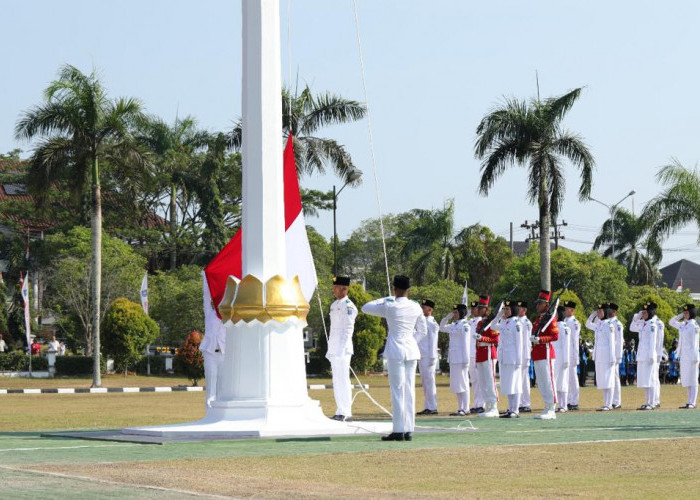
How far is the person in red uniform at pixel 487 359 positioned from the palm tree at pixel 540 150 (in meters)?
15.9

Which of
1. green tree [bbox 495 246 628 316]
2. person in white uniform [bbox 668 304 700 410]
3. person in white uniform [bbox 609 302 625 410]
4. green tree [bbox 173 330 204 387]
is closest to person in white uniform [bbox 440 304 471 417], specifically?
person in white uniform [bbox 609 302 625 410]

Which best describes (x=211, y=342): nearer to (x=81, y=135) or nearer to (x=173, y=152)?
(x=81, y=135)

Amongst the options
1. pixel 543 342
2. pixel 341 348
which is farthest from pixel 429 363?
pixel 341 348

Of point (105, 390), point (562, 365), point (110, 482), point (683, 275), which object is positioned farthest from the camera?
point (683, 275)

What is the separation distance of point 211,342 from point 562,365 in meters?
6.32

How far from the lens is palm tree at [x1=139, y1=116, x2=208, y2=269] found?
64938 mm

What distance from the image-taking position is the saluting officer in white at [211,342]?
738 inches

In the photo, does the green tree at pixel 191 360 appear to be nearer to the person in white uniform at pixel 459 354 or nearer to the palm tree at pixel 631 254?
the person in white uniform at pixel 459 354

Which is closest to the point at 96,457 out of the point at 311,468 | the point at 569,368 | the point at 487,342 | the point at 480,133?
the point at 311,468

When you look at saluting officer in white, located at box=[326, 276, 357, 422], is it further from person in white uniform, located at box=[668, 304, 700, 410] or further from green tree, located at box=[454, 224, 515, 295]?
green tree, located at box=[454, 224, 515, 295]

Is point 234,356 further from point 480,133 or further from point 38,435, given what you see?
point 480,133

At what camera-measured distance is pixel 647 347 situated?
23.2 metres

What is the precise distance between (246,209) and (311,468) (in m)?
4.58

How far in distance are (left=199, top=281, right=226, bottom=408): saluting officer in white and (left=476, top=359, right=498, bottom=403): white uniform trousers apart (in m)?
4.01
